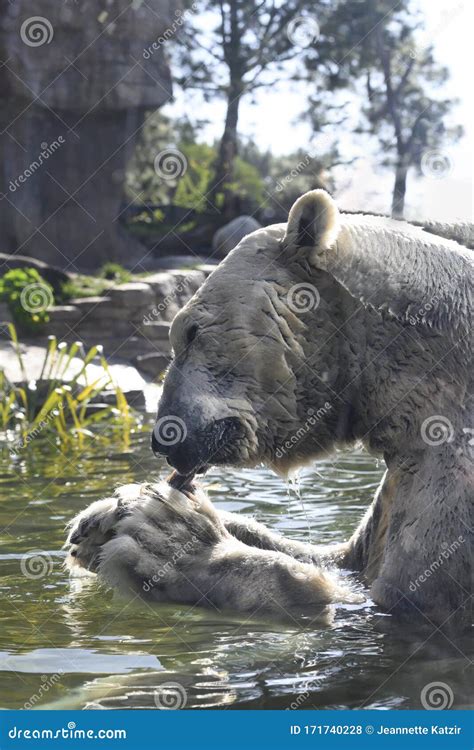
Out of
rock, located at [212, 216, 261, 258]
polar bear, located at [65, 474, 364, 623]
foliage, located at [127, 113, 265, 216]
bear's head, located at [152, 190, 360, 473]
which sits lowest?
polar bear, located at [65, 474, 364, 623]

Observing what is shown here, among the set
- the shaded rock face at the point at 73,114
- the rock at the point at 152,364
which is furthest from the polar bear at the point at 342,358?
the shaded rock face at the point at 73,114

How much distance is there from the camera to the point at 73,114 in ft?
92.1

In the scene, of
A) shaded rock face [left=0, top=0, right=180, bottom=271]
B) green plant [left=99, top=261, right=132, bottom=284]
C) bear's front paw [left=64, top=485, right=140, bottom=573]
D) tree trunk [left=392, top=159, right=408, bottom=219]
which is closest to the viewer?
bear's front paw [left=64, top=485, right=140, bottom=573]

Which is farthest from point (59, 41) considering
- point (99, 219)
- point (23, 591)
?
point (23, 591)

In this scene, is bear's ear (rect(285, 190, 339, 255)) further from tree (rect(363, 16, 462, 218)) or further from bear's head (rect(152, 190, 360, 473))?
tree (rect(363, 16, 462, 218))

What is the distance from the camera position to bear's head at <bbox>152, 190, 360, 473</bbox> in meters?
3.78

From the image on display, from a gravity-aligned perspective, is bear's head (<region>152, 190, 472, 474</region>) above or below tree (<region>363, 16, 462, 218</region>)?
below

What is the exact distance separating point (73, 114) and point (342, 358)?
2558 cm

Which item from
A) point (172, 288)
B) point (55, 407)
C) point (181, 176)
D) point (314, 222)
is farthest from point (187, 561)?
point (181, 176)

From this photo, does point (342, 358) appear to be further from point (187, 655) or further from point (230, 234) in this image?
point (230, 234)

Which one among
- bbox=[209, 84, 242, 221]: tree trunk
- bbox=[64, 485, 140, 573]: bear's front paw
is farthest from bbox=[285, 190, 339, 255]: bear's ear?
bbox=[209, 84, 242, 221]: tree trunk

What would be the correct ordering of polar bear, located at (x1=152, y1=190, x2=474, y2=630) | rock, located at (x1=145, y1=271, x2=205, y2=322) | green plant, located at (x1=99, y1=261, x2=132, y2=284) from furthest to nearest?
green plant, located at (x1=99, y1=261, x2=132, y2=284) < rock, located at (x1=145, y1=271, x2=205, y2=322) < polar bear, located at (x1=152, y1=190, x2=474, y2=630)

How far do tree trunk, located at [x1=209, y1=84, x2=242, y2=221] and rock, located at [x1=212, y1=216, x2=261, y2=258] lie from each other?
2.01 meters

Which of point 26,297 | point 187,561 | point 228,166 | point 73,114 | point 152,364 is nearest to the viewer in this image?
point 187,561
